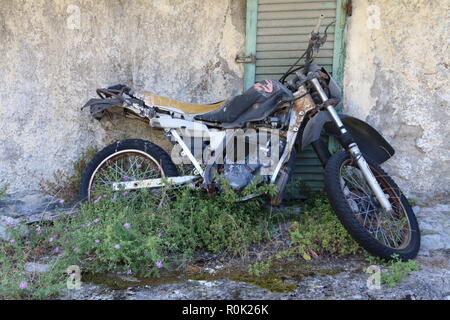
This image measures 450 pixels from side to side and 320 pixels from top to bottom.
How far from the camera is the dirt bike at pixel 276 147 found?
129 inches

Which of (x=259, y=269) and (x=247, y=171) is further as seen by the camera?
(x=247, y=171)

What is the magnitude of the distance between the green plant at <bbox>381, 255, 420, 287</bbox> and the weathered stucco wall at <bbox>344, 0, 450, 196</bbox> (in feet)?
3.75

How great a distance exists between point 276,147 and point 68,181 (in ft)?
7.10

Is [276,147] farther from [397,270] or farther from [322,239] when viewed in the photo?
[397,270]

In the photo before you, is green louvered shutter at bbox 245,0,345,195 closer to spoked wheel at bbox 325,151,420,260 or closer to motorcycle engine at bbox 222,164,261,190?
spoked wheel at bbox 325,151,420,260

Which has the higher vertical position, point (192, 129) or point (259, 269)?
point (192, 129)

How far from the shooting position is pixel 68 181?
420 centimetres

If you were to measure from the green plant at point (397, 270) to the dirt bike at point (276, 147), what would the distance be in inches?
5.6

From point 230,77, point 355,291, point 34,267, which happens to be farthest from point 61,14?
point 355,291

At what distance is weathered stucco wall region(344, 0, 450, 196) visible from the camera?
12.3ft

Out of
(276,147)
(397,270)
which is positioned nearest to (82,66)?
(276,147)

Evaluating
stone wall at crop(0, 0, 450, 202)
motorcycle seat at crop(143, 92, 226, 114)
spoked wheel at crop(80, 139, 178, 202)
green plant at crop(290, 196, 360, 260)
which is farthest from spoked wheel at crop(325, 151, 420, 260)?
spoked wheel at crop(80, 139, 178, 202)

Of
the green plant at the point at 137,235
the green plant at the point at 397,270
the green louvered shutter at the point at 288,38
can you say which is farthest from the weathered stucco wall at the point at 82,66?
the green plant at the point at 397,270
